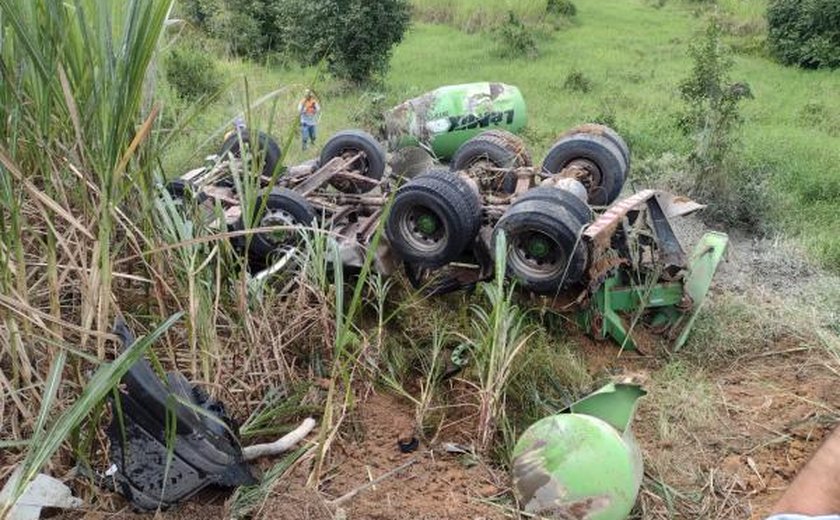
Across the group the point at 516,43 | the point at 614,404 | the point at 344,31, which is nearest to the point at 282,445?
the point at 614,404

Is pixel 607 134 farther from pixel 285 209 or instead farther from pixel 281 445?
pixel 281 445

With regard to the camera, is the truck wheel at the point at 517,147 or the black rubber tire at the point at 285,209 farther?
the truck wheel at the point at 517,147

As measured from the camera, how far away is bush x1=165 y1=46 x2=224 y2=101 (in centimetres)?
1002

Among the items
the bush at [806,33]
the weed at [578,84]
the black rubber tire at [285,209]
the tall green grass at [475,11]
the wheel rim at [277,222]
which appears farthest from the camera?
the tall green grass at [475,11]

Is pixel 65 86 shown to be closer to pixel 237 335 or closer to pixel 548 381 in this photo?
pixel 237 335

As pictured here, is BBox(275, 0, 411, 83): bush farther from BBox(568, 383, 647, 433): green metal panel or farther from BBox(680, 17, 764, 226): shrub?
BBox(568, 383, 647, 433): green metal panel

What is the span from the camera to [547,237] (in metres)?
4.24

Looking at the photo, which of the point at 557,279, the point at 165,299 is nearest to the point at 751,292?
the point at 557,279

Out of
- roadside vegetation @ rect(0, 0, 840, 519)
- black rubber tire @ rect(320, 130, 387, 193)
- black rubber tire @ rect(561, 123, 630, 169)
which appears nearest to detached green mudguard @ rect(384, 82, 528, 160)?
black rubber tire @ rect(320, 130, 387, 193)

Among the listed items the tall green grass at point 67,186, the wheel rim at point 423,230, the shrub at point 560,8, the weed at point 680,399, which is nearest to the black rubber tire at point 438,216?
the wheel rim at point 423,230

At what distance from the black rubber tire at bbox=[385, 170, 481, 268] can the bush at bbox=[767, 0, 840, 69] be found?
12.6 metres

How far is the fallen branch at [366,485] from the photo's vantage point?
272 centimetres

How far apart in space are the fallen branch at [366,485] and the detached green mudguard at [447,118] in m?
5.39

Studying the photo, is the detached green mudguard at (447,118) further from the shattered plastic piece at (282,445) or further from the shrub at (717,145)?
the shattered plastic piece at (282,445)
